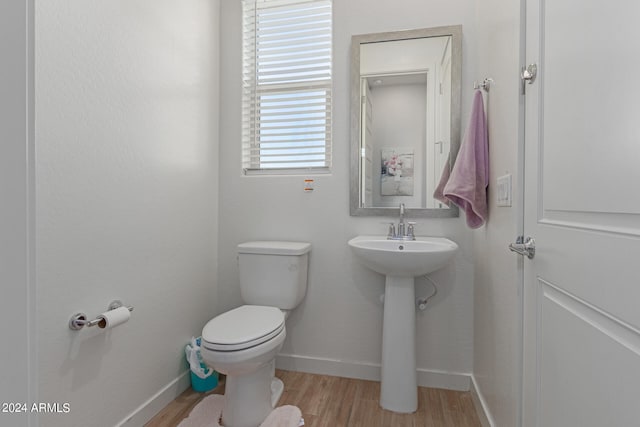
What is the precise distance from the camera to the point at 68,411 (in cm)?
110

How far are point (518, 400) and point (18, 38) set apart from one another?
4.79ft

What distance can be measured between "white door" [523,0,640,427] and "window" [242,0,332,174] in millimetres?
1192

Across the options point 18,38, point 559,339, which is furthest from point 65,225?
point 559,339

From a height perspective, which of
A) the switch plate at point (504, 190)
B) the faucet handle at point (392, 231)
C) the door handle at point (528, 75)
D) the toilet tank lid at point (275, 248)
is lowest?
the toilet tank lid at point (275, 248)

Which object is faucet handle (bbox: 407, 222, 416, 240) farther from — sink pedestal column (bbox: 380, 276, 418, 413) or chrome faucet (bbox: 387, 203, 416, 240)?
sink pedestal column (bbox: 380, 276, 418, 413)

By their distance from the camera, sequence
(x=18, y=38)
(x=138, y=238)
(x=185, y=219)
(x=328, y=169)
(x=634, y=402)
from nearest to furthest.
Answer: (x=18, y=38)
(x=634, y=402)
(x=138, y=238)
(x=185, y=219)
(x=328, y=169)

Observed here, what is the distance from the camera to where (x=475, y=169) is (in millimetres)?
1456

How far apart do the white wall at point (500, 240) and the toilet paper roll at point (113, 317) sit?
146cm

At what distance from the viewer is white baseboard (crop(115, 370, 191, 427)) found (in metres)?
1.38

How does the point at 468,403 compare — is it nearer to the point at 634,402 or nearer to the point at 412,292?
the point at 412,292

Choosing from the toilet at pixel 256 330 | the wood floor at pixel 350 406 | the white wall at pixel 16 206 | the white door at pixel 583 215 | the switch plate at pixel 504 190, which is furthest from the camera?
the wood floor at pixel 350 406

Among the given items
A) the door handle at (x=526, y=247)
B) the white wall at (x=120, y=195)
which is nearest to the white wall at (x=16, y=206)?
the white wall at (x=120, y=195)

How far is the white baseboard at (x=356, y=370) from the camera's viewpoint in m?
1.76

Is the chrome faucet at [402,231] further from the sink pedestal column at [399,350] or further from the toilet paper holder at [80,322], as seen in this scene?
the toilet paper holder at [80,322]
